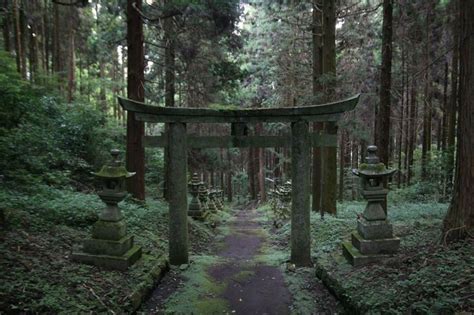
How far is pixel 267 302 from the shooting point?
5.71m

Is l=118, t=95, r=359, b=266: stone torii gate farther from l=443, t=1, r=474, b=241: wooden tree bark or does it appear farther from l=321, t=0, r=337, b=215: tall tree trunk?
l=321, t=0, r=337, b=215: tall tree trunk

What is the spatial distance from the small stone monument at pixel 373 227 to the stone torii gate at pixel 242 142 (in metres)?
1.03

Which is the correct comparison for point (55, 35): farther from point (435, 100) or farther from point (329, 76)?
point (435, 100)

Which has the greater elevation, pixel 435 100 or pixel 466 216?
pixel 435 100

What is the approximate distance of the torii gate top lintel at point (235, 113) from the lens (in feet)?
22.6

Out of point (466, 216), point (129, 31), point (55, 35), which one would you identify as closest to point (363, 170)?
point (466, 216)

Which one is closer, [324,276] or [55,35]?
[324,276]

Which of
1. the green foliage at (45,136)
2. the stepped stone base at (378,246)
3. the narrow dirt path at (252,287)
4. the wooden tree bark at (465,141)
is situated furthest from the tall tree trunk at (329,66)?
the green foliage at (45,136)

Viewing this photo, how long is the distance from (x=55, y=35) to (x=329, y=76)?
51.4 ft

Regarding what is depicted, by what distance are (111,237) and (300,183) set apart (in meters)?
3.61

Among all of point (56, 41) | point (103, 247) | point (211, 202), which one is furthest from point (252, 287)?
point (56, 41)

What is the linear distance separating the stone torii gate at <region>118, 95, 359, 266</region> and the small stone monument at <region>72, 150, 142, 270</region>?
3.59 feet

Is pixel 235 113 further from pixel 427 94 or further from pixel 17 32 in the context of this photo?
pixel 427 94

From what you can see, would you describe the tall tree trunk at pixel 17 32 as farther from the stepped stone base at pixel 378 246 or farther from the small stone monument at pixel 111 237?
the stepped stone base at pixel 378 246
